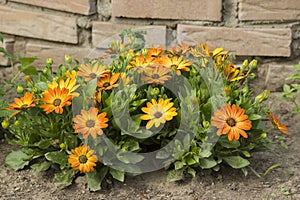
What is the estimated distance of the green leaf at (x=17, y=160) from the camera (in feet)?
7.18

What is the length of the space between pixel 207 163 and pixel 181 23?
917mm

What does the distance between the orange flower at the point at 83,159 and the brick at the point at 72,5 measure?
96 cm

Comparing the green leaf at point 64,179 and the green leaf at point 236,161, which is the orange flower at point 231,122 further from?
the green leaf at point 64,179

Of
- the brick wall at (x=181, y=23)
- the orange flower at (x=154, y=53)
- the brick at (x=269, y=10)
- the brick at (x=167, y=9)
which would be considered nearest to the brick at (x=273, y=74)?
the brick wall at (x=181, y=23)

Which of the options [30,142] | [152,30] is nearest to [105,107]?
[30,142]

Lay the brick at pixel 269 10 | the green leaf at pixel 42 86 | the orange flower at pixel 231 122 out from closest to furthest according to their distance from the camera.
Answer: the orange flower at pixel 231 122, the green leaf at pixel 42 86, the brick at pixel 269 10

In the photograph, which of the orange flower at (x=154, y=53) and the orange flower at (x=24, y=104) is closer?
the orange flower at (x=24, y=104)

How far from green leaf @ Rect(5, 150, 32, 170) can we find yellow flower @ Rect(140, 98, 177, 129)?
520mm

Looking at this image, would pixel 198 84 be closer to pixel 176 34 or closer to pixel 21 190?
pixel 176 34

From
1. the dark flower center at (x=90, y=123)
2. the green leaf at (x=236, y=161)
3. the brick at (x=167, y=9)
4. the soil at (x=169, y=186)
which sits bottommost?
the soil at (x=169, y=186)

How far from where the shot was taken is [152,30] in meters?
2.71

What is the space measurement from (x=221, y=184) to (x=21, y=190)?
750mm

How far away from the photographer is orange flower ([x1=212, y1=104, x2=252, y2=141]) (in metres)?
1.94

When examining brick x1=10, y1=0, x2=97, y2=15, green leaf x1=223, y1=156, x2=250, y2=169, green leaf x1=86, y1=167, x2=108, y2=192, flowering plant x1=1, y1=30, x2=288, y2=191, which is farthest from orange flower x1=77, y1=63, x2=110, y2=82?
brick x1=10, y1=0, x2=97, y2=15
